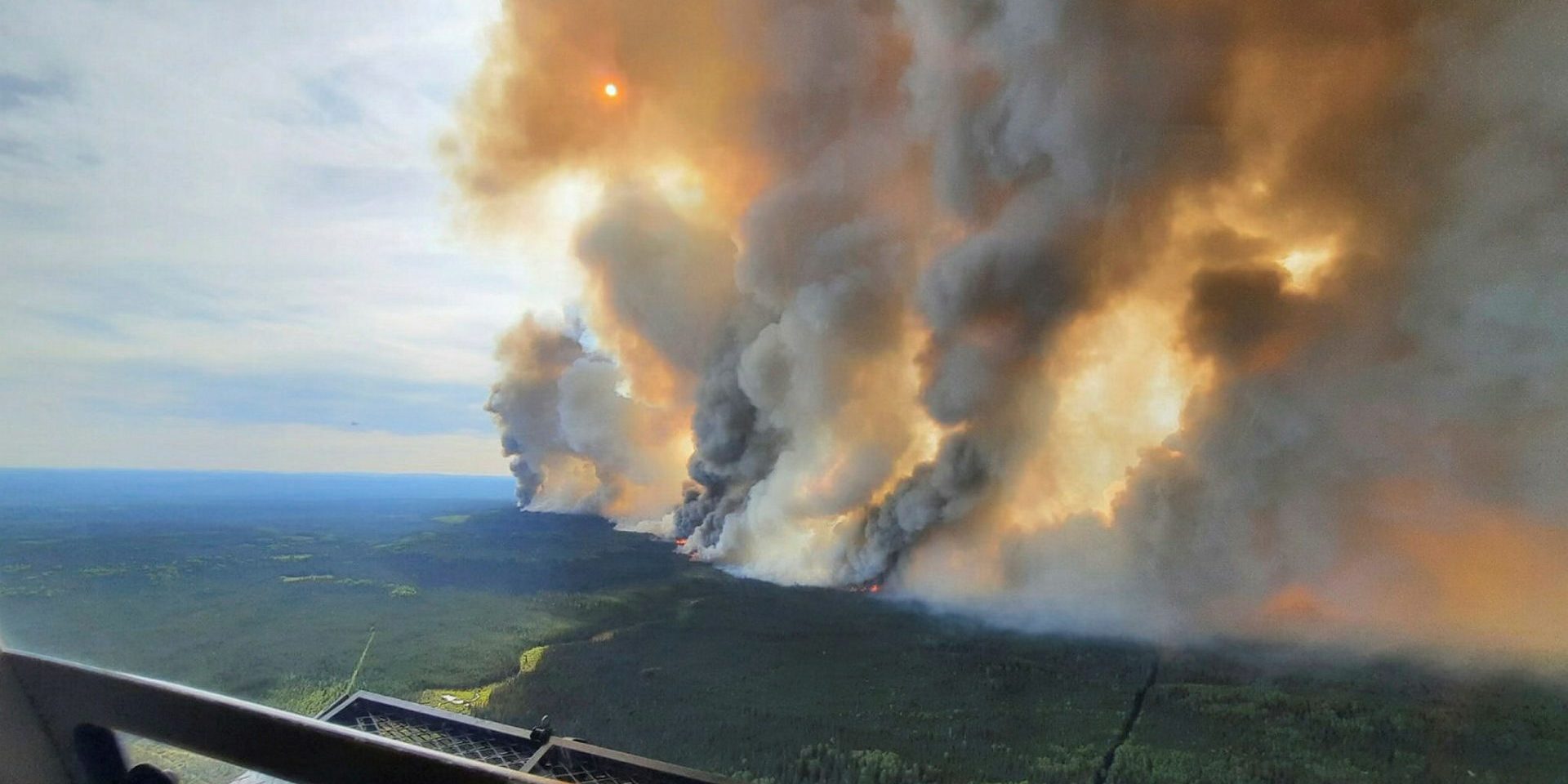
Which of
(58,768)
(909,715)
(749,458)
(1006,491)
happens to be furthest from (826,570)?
(58,768)

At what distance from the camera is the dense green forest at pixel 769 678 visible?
3.81 metres

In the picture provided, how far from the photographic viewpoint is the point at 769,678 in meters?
5.14

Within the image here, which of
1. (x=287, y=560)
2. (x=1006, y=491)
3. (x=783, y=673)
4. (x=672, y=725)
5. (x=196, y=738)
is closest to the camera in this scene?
(x=196, y=738)

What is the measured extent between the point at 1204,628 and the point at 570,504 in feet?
70.1

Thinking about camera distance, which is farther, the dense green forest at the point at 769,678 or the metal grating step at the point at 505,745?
the dense green forest at the point at 769,678

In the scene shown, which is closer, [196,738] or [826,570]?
[196,738]

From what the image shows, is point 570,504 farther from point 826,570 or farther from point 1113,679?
point 1113,679

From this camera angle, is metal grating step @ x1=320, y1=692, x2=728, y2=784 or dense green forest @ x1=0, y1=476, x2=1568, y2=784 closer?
metal grating step @ x1=320, y1=692, x2=728, y2=784

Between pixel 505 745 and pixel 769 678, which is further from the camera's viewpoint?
pixel 769 678

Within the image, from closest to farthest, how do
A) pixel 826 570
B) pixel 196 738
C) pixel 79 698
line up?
pixel 196 738 < pixel 79 698 < pixel 826 570

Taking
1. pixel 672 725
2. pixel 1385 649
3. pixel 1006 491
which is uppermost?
pixel 1006 491

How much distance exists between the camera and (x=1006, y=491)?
1048cm

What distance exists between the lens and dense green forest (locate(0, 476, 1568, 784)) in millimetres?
3809

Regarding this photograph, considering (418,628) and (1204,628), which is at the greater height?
(1204,628)
